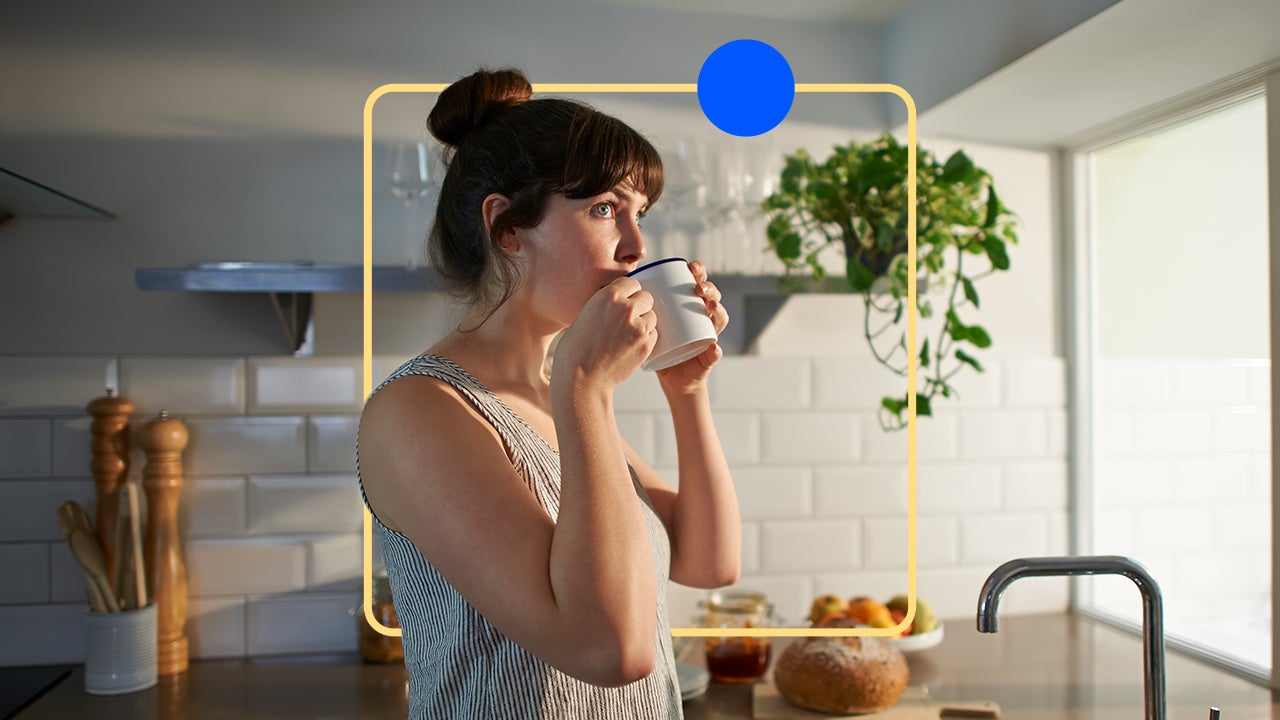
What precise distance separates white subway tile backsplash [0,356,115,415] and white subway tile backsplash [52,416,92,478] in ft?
0.06

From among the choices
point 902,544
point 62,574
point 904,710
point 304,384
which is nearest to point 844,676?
point 904,710

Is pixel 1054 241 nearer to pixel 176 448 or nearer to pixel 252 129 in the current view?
pixel 252 129

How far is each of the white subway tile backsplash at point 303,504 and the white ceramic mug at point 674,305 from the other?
2.72 feet

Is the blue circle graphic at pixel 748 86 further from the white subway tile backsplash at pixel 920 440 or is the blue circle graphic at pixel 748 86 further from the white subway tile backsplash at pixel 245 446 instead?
the white subway tile backsplash at pixel 245 446

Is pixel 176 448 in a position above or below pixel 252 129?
below

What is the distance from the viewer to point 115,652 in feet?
4.16

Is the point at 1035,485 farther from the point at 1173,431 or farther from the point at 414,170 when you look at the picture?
the point at 414,170

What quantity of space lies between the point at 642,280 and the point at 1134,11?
0.71 metres

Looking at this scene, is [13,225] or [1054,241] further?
[1054,241]

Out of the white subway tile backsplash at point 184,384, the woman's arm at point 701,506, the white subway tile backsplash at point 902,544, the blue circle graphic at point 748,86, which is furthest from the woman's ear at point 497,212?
the white subway tile backsplash at point 902,544

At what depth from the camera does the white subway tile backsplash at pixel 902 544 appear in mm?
1593

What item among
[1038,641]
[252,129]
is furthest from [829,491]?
[252,129]

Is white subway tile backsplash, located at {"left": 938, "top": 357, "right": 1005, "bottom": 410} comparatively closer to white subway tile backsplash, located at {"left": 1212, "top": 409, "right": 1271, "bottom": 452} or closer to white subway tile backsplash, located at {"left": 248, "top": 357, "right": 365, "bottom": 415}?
white subway tile backsplash, located at {"left": 1212, "top": 409, "right": 1271, "bottom": 452}

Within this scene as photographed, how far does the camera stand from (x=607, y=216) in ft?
2.53
